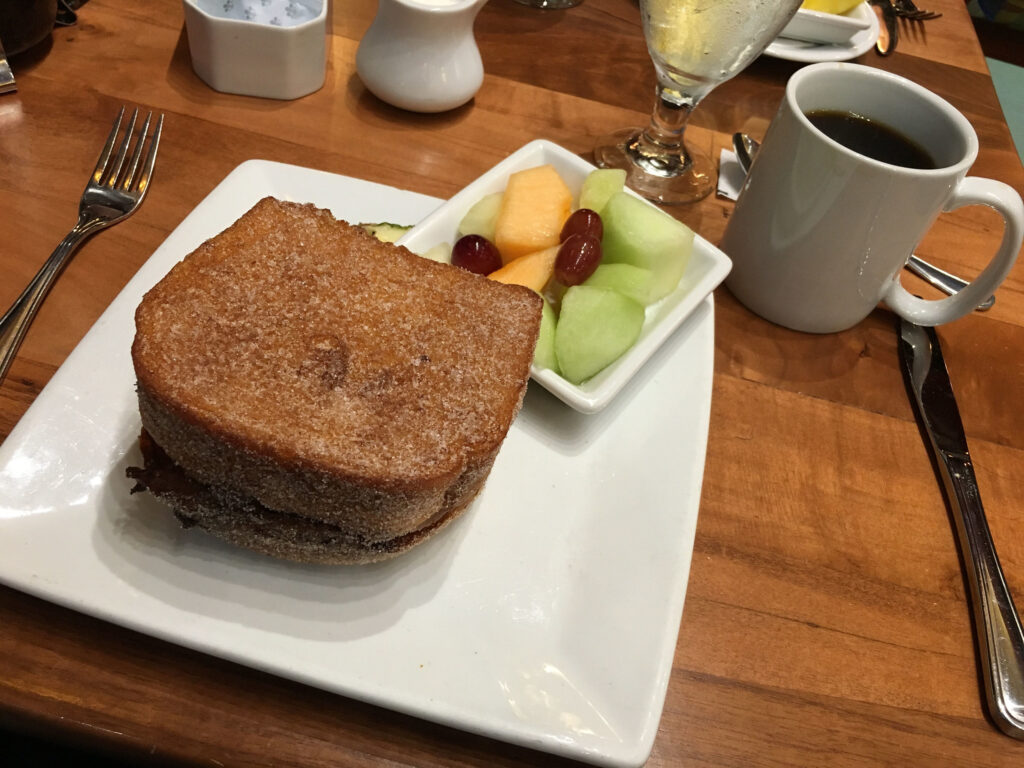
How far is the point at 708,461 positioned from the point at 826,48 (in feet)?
4.34

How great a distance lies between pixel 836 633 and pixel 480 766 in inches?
19.2

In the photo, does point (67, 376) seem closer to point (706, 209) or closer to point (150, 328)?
point (150, 328)

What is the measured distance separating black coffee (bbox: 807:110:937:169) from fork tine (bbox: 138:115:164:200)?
111 cm

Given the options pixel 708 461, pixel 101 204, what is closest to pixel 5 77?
pixel 101 204

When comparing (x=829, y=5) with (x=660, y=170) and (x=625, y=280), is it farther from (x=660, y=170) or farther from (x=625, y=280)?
(x=625, y=280)

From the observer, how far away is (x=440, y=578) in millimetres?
853

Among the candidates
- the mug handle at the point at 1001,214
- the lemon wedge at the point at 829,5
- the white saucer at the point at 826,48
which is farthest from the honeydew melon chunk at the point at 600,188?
the lemon wedge at the point at 829,5

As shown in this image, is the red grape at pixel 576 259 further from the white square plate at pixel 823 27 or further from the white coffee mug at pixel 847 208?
the white square plate at pixel 823 27

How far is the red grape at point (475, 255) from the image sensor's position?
1.11 meters

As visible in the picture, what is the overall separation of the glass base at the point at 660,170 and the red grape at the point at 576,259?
46 cm

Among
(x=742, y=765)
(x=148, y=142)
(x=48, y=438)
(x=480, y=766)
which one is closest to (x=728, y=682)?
(x=742, y=765)

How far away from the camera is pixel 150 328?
0.74 metres

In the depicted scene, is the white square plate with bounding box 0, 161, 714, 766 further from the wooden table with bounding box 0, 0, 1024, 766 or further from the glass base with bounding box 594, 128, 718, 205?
the glass base with bounding box 594, 128, 718, 205

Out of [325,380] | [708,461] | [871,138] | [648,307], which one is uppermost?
[871,138]
